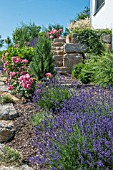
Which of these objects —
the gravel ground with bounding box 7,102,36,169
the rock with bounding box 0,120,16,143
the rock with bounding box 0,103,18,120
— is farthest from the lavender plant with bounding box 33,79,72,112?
the rock with bounding box 0,120,16,143

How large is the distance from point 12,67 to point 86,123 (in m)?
4.72

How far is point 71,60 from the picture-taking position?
32.6 ft

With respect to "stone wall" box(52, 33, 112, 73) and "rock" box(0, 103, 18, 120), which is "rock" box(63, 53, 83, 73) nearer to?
"stone wall" box(52, 33, 112, 73)

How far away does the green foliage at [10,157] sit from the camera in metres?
3.21

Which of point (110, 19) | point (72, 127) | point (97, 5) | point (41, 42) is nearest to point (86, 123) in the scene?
point (72, 127)

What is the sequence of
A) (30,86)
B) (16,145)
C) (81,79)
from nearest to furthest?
(16,145) → (30,86) → (81,79)

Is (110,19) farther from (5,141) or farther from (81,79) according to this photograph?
(5,141)

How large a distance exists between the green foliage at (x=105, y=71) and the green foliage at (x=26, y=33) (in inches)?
320

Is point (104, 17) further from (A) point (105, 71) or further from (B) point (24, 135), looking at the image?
(B) point (24, 135)

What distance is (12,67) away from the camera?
294 inches

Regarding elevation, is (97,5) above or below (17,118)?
above

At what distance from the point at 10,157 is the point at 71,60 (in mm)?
6921

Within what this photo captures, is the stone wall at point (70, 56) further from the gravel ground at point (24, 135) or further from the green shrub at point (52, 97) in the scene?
the gravel ground at point (24, 135)

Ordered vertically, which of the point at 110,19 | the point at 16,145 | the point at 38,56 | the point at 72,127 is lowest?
the point at 16,145
